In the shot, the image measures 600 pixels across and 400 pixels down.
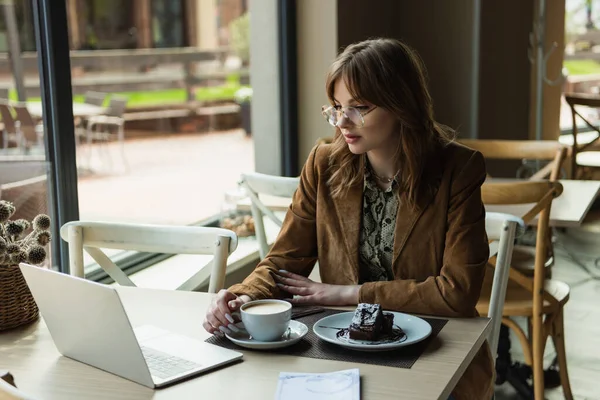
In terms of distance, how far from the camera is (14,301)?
157cm

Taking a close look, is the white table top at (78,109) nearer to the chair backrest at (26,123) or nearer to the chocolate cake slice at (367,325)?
the chair backrest at (26,123)

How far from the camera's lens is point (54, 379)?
1.32m

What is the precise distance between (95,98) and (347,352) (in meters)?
1.67

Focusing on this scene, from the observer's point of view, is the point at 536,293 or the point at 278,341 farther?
the point at 536,293

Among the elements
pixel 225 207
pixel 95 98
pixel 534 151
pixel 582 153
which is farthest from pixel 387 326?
pixel 582 153

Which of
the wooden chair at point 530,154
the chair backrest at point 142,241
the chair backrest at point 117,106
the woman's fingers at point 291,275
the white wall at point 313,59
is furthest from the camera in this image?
the white wall at point 313,59

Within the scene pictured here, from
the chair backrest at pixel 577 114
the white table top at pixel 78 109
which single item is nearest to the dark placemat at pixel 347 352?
the white table top at pixel 78 109

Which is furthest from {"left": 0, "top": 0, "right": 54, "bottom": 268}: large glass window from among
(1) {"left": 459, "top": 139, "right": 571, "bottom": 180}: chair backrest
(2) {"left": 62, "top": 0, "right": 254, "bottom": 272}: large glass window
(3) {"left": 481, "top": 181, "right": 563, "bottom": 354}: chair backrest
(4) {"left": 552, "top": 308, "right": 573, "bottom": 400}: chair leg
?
(1) {"left": 459, "top": 139, "right": 571, "bottom": 180}: chair backrest

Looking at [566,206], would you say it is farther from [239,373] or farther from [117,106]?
[239,373]

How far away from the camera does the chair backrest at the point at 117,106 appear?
2.86 metres

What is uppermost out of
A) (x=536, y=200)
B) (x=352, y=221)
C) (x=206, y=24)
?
(x=206, y=24)

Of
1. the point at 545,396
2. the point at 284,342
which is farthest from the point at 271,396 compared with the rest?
the point at 545,396

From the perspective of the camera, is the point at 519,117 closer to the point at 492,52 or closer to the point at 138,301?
the point at 492,52

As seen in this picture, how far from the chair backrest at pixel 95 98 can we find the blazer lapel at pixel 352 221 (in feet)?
3.88
